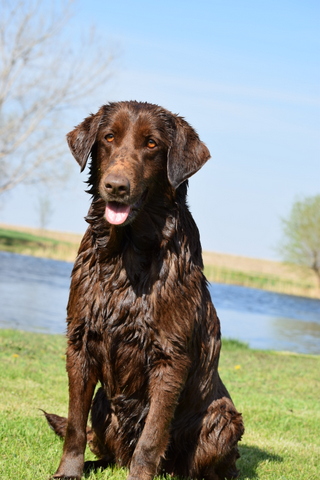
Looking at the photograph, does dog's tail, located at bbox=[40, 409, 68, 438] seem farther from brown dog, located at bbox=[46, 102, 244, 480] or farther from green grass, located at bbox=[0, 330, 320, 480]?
brown dog, located at bbox=[46, 102, 244, 480]

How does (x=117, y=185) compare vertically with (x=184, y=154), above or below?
below

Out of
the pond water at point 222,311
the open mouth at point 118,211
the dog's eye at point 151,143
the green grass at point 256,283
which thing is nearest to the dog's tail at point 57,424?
the open mouth at point 118,211

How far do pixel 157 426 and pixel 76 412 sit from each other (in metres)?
0.53

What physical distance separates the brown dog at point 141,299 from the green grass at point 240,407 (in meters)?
0.53

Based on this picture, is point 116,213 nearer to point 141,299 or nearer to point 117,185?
point 117,185

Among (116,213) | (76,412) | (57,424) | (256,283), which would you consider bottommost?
(256,283)

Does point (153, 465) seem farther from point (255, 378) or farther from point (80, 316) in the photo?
point (255, 378)

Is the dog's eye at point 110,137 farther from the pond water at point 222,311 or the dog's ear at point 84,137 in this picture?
the pond water at point 222,311

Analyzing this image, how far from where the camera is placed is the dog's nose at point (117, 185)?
12.1ft

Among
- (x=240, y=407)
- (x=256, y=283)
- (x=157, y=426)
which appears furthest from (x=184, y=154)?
(x=256, y=283)

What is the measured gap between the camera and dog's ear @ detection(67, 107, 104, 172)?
13.6 ft

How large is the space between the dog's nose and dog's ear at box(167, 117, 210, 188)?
374 millimetres

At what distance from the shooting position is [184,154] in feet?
13.5

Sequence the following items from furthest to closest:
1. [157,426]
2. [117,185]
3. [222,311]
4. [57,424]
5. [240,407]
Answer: [222,311], [240,407], [57,424], [157,426], [117,185]
